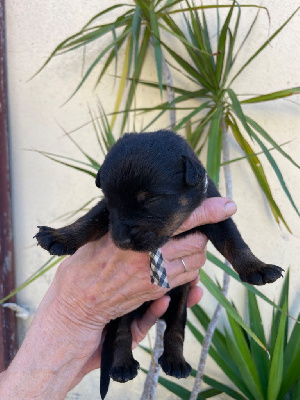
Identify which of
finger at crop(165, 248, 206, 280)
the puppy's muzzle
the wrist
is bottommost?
the wrist

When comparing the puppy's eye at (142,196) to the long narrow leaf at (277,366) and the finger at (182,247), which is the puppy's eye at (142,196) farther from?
the long narrow leaf at (277,366)

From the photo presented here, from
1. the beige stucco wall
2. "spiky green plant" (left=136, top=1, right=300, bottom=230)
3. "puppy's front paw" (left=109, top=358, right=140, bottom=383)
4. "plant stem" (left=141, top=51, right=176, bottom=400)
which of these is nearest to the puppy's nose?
"puppy's front paw" (left=109, top=358, right=140, bottom=383)

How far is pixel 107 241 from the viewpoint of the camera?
84.6 inches

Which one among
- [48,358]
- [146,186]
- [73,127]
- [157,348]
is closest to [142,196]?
[146,186]

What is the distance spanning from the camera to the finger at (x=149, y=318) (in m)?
2.44

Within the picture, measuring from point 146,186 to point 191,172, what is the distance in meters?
0.19

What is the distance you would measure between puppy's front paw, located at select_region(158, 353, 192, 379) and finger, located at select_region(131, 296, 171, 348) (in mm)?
236

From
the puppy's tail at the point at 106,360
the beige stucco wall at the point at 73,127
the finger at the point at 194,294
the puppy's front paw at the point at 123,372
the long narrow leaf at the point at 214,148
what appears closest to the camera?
the puppy's front paw at the point at 123,372

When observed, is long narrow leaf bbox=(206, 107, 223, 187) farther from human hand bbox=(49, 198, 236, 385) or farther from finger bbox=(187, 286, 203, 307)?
human hand bbox=(49, 198, 236, 385)

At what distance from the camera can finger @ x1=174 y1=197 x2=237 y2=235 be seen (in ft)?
6.76

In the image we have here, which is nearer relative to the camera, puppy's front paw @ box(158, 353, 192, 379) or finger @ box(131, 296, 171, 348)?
puppy's front paw @ box(158, 353, 192, 379)

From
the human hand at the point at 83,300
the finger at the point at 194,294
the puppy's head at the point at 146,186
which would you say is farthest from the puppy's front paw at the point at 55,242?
the finger at the point at 194,294

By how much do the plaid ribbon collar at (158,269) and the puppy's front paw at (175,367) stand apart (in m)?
0.49

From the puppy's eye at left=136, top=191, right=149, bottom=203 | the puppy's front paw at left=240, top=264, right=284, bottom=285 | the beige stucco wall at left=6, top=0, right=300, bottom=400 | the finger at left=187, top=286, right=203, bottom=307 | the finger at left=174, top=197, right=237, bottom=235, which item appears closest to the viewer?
the puppy's eye at left=136, top=191, right=149, bottom=203
